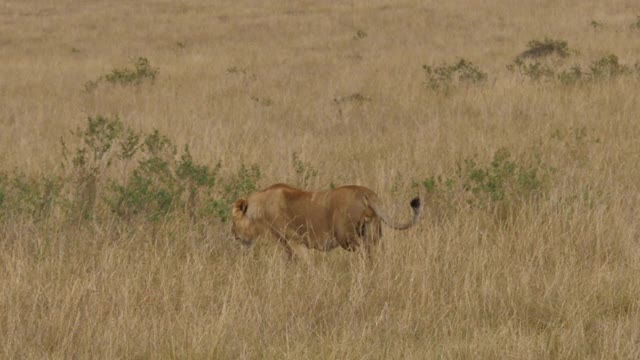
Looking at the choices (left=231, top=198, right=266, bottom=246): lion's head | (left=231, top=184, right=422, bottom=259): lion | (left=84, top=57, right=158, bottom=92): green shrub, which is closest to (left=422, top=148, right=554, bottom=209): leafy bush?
(left=231, top=184, right=422, bottom=259): lion

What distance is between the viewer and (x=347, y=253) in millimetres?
4129

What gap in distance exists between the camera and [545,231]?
424 centimetres

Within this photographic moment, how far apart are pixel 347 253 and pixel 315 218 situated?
1.22ft

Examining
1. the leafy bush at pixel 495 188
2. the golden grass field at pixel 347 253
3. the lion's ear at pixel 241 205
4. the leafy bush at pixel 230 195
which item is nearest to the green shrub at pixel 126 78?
the golden grass field at pixel 347 253

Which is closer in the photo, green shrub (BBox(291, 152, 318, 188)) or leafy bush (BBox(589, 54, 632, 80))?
green shrub (BBox(291, 152, 318, 188))

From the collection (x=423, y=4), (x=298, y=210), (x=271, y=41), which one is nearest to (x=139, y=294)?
(x=298, y=210)

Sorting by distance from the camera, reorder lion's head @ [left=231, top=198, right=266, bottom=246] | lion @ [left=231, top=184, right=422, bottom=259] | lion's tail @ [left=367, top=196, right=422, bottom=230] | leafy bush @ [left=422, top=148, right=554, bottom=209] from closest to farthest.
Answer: lion's tail @ [left=367, top=196, right=422, bottom=230] → lion @ [left=231, top=184, right=422, bottom=259] → lion's head @ [left=231, top=198, right=266, bottom=246] → leafy bush @ [left=422, top=148, right=554, bottom=209]

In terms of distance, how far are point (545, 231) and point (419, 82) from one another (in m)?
7.48

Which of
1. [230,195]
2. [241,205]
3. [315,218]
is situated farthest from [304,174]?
[315,218]

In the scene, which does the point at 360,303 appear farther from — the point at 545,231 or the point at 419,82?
the point at 419,82

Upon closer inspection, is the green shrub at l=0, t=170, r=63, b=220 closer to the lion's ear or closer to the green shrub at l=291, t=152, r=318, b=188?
the lion's ear

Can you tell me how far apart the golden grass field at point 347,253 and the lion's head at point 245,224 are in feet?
0.62

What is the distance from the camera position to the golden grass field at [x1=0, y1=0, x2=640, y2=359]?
2.99 meters

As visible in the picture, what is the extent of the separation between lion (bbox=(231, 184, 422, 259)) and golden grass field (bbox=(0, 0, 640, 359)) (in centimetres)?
15
